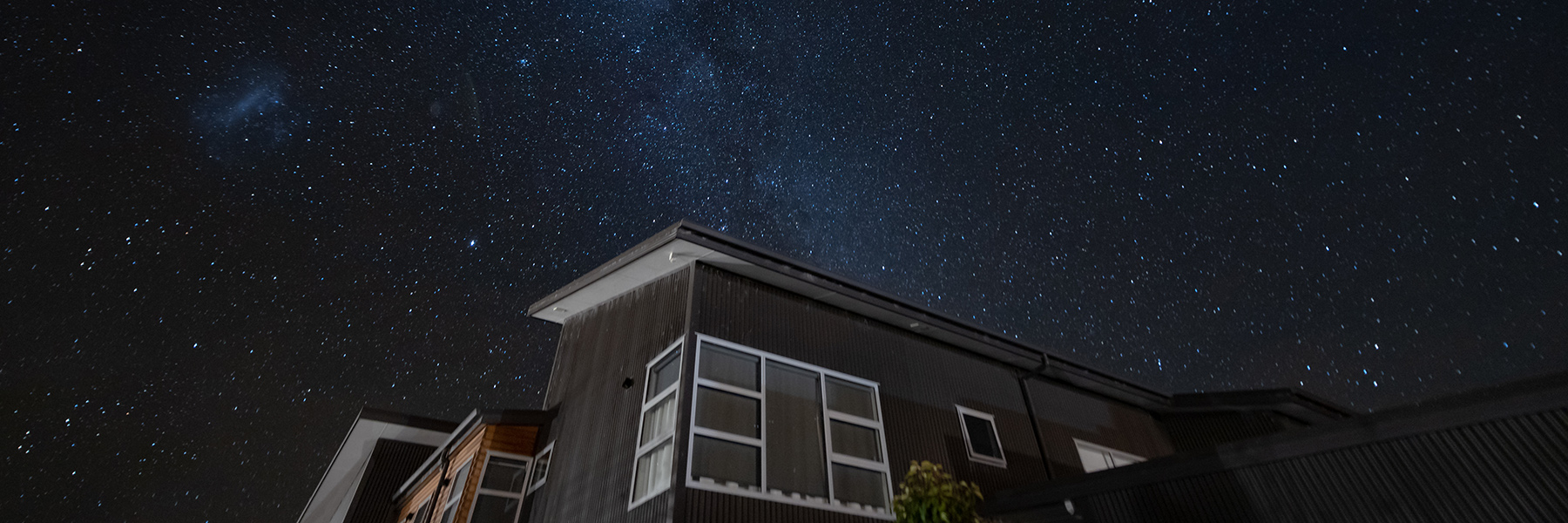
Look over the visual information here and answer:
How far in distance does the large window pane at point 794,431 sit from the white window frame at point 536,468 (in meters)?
4.30

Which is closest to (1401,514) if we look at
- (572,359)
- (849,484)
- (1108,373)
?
(849,484)

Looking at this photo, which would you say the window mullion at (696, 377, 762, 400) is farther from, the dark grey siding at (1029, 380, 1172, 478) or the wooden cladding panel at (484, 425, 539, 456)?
the dark grey siding at (1029, 380, 1172, 478)

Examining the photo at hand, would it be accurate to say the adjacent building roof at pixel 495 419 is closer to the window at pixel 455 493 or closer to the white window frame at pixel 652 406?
the window at pixel 455 493

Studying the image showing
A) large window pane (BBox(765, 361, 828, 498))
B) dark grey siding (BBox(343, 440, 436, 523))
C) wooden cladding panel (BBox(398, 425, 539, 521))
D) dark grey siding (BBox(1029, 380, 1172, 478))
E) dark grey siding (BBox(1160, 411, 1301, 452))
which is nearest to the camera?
large window pane (BBox(765, 361, 828, 498))

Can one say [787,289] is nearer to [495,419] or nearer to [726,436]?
[726,436]

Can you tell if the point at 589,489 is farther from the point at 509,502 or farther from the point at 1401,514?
the point at 1401,514

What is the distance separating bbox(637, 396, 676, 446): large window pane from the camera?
8836mm

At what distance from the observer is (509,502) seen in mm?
11695

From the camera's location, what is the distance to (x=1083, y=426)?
14.6 meters

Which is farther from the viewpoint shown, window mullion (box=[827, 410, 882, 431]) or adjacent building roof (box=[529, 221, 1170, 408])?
adjacent building roof (box=[529, 221, 1170, 408])

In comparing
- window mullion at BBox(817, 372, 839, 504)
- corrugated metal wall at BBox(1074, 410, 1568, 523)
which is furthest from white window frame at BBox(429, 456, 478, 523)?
corrugated metal wall at BBox(1074, 410, 1568, 523)

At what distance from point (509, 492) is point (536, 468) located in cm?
58

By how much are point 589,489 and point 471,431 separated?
3.41 m

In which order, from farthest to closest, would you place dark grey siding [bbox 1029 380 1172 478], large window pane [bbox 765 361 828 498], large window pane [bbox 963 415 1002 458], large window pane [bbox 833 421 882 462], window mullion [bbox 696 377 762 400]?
dark grey siding [bbox 1029 380 1172 478]
large window pane [bbox 963 415 1002 458]
large window pane [bbox 833 421 882 462]
window mullion [bbox 696 377 762 400]
large window pane [bbox 765 361 828 498]
